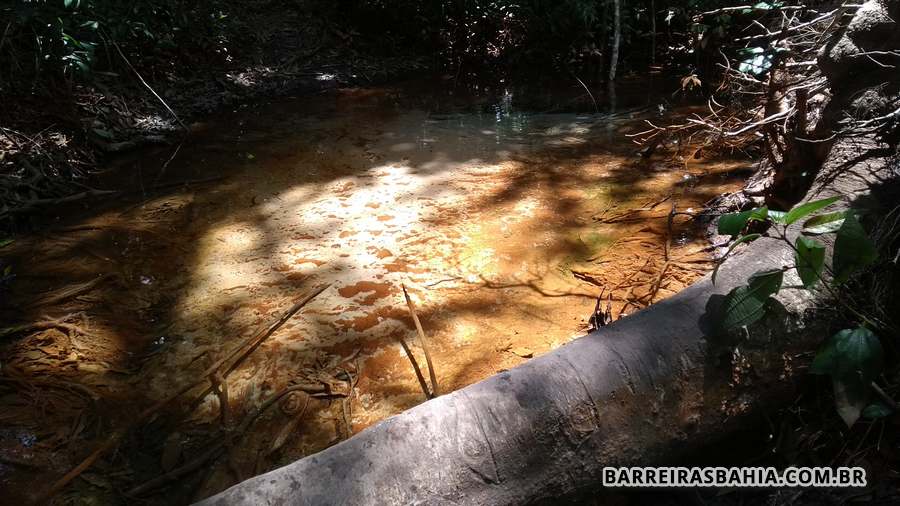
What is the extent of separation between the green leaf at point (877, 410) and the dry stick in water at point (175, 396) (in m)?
2.01

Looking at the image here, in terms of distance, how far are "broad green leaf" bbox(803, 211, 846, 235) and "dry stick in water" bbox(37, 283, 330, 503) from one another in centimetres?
189

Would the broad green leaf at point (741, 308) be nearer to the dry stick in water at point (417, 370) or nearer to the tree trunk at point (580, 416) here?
the tree trunk at point (580, 416)

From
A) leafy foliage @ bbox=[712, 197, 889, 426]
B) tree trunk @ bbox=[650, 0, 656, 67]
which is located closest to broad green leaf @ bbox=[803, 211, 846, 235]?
leafy foliage @ bbox=[712, 197, 889, 426]

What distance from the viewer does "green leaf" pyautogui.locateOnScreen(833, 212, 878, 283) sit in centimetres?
131

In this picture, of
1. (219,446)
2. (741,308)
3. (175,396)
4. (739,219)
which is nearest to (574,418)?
(741,308)

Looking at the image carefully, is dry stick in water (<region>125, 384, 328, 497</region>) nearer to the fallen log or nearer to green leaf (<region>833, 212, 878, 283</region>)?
the fallen log

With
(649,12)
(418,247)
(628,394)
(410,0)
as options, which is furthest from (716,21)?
(628,394)

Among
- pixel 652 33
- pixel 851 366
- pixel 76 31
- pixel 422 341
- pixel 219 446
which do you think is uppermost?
pixel 76 31

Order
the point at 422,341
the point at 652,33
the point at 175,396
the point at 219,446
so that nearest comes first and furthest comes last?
the point at 219,446, the point at 175,396, the point at 422,341, the point at 652,33

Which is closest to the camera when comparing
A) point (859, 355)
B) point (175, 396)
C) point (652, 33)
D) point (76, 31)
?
point (859, 355)

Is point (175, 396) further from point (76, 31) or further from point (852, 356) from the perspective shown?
point (76, 31)

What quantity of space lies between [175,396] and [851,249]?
2176 mm

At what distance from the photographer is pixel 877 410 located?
1.34 meters

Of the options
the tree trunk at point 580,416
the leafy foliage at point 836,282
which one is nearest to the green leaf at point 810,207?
the leafy foliage at point 836,282
